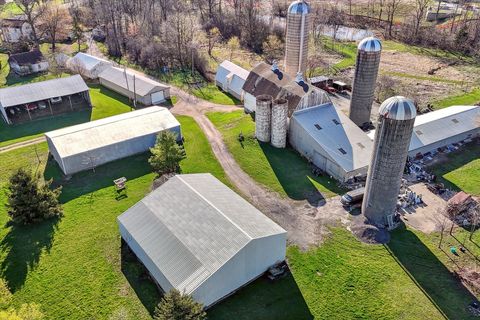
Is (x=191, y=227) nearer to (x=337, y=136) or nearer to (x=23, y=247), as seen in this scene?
(x=23, y=247)

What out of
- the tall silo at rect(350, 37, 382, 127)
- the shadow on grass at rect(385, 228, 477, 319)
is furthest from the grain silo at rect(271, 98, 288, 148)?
the shadow on grass at rect(385, 228, 477, 319)

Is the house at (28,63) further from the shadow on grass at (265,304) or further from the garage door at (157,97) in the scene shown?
the shadow on grass at (265,304)

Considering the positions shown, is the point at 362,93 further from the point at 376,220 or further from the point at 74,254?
the point at 74,254

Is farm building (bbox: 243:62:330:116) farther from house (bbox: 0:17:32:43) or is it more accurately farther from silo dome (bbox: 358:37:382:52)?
house (bbox: 0:17:32:43)

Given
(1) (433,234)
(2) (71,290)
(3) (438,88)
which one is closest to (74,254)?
(2) (71,290)

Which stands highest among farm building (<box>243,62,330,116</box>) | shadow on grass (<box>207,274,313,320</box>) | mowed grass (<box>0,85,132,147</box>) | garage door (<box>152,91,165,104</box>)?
farm building (<box>243,62,330,116</box>)

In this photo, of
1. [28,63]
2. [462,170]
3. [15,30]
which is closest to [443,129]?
[462,170]

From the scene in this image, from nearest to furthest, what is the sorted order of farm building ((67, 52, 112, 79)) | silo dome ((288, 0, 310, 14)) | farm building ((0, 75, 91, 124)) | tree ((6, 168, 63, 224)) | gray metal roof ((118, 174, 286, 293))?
1. gray metal roof ((118, 174, 286, 293))
2. tree ((6, 168, 63, 224))
3. silo dome ((288, 0, 310, 14))
4. farm building ((0, 75, 91, 124))
5. farm building ((67, 52, 112, 79))
